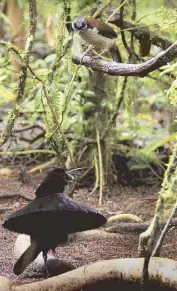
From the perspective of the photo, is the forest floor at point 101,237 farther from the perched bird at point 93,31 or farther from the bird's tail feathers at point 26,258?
the perched bird at point 93,31

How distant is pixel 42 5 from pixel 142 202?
4.04 feet

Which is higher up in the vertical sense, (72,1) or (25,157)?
→ (72,1)

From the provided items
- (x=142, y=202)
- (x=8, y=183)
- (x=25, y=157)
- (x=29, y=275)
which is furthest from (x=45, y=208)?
(x=25, y=157)

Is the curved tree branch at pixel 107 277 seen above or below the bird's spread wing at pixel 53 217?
below

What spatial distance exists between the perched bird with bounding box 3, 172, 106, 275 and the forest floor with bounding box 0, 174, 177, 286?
0.44ft

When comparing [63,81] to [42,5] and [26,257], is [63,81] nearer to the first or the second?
[42,5]

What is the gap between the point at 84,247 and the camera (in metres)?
2.39

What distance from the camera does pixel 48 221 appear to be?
1.85 meters

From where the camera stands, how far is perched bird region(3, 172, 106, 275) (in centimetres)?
179

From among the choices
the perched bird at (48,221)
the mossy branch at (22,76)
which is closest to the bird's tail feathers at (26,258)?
the perched bird at (48,221)

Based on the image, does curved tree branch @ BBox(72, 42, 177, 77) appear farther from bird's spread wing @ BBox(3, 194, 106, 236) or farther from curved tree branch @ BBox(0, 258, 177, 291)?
curved tree branch @ BBox(0, 258, 177, 291)

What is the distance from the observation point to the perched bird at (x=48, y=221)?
5.87ft

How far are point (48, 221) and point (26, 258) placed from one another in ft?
0.47

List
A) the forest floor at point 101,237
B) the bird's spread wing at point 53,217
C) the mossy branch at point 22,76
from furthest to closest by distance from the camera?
the mossy branch at point 22,76
the forest floor at point 101,237
the bird's spread wing at point 53,217
